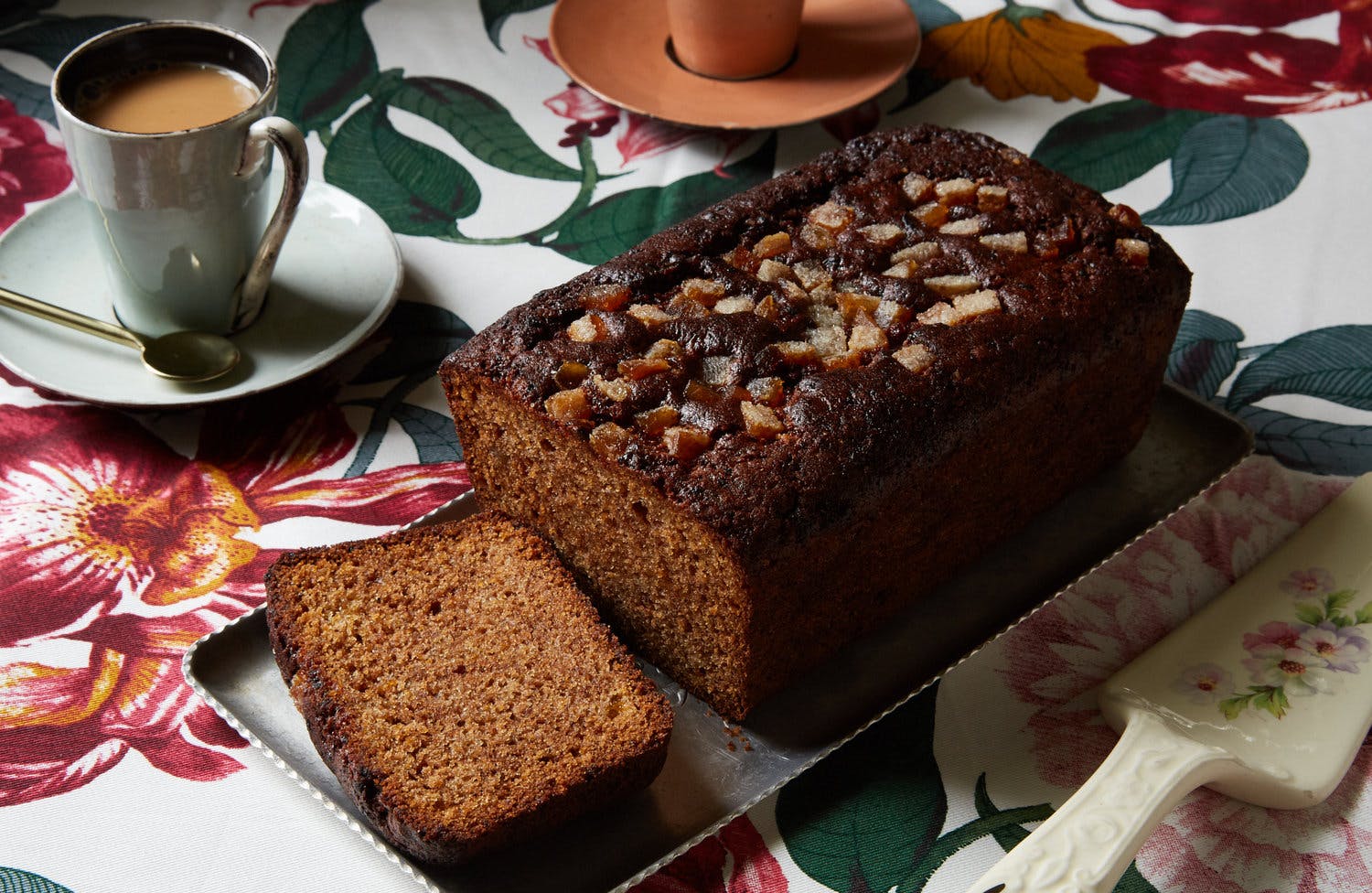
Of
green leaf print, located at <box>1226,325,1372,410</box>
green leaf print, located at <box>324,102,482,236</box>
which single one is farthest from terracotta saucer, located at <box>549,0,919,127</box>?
green leaf print, located at <box>1226,325,1372,410</box>

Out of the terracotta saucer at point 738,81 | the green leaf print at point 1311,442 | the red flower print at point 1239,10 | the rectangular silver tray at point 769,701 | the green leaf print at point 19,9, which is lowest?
the green leaf print at point 1311,442

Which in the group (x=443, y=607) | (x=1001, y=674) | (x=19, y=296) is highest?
(x=19, y=296)

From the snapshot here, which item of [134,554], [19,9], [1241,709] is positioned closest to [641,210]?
[134,554]

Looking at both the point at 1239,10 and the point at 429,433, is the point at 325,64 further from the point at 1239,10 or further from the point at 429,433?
the point at 1239,10

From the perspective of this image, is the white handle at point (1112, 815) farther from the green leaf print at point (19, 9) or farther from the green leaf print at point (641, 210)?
the green leaf print at point (19, 9)

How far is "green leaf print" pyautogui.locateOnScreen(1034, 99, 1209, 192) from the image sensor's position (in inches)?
114

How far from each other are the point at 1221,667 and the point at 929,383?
58 centimetres

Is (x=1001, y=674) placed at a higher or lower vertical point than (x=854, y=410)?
lower

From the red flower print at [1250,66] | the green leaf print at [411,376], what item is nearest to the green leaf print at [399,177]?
the green leaf print at [411,376]

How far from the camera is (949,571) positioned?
6.54ft

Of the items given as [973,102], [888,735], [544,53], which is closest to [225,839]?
[888,735]

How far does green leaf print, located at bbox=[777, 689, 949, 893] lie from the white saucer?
1128 mm

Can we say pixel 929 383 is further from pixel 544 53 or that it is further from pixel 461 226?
pixel 544 53

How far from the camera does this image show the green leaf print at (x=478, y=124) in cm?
287
